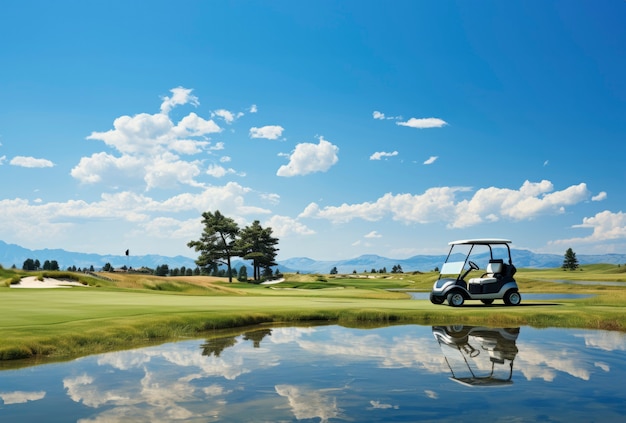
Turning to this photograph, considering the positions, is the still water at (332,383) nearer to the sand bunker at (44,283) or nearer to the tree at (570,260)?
the sand bunker at (44,283)

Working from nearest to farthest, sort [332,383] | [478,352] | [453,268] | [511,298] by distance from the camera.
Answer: [332,383]
[478,352]
[511,298]
[453,268]

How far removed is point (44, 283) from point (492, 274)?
35.0m

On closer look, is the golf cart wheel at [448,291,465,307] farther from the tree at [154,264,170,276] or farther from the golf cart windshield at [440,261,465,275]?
the tree at [154,264,170,276]

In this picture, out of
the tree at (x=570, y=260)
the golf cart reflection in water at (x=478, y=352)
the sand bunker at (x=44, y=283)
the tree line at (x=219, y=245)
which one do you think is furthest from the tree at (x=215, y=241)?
the tree at (x=570, y=260)

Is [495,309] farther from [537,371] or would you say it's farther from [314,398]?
[314,398]

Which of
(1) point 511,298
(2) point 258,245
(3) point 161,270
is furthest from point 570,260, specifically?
(1) point 511,298

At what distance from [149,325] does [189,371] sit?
6.79m

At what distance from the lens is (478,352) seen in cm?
1414

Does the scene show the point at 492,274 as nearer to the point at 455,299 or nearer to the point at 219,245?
the point at 455,299

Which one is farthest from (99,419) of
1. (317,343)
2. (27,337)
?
(317,343)

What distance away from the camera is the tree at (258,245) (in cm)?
8931

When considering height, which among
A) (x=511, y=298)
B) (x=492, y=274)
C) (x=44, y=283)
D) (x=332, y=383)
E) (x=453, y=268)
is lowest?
(x=332, y=383)

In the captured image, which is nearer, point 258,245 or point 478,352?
point 478,352

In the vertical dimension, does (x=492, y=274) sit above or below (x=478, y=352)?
above
